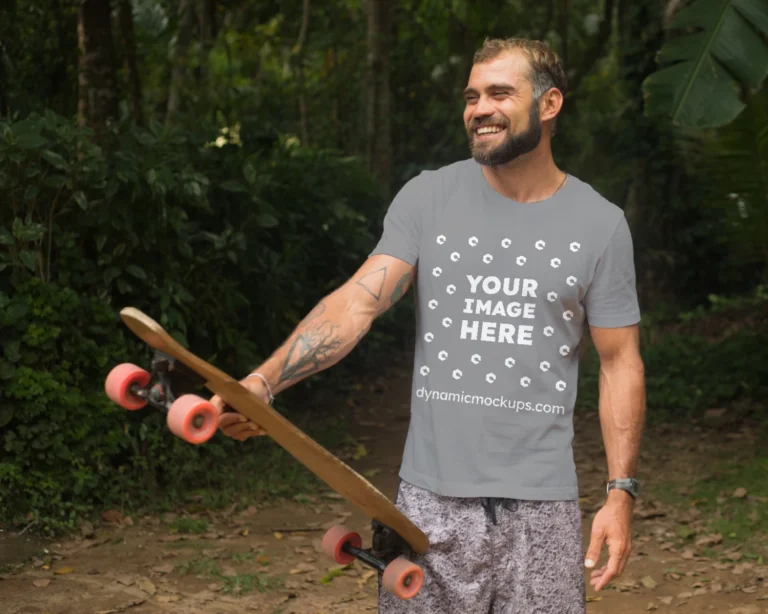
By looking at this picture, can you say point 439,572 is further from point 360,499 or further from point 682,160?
point 682,160

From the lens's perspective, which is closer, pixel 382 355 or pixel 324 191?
pixel 324 191

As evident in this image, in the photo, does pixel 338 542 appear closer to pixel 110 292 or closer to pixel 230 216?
pixel 110 292

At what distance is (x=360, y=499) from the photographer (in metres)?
2.60

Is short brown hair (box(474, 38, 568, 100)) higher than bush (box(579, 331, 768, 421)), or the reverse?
short brown hair (box(474, 38, 568, 100))

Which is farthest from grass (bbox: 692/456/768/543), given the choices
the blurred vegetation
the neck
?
the neck

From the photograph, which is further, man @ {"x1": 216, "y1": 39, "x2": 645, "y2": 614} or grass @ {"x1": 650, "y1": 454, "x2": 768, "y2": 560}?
grass @ {"x1": 650, "y1": 454, "x2": 768, "y2": 560}

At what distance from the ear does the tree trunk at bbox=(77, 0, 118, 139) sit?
15.9ft

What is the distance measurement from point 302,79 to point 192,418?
11753 mm

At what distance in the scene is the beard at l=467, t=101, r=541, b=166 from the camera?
291 centimetres

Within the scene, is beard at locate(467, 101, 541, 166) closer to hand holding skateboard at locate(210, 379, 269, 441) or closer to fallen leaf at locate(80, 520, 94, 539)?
hand holding skateboard at locate(210, 379, 269, 441)

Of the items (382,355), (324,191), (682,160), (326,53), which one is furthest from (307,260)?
(326,53)

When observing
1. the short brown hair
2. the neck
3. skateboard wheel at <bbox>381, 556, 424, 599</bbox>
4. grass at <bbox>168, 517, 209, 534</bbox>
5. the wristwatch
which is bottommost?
grass at <bbox>168, 517, 209, 534</bbox>

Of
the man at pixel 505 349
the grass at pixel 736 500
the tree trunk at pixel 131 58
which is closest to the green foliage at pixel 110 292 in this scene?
the tree trunk at pixel 131 58

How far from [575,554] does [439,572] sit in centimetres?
37
